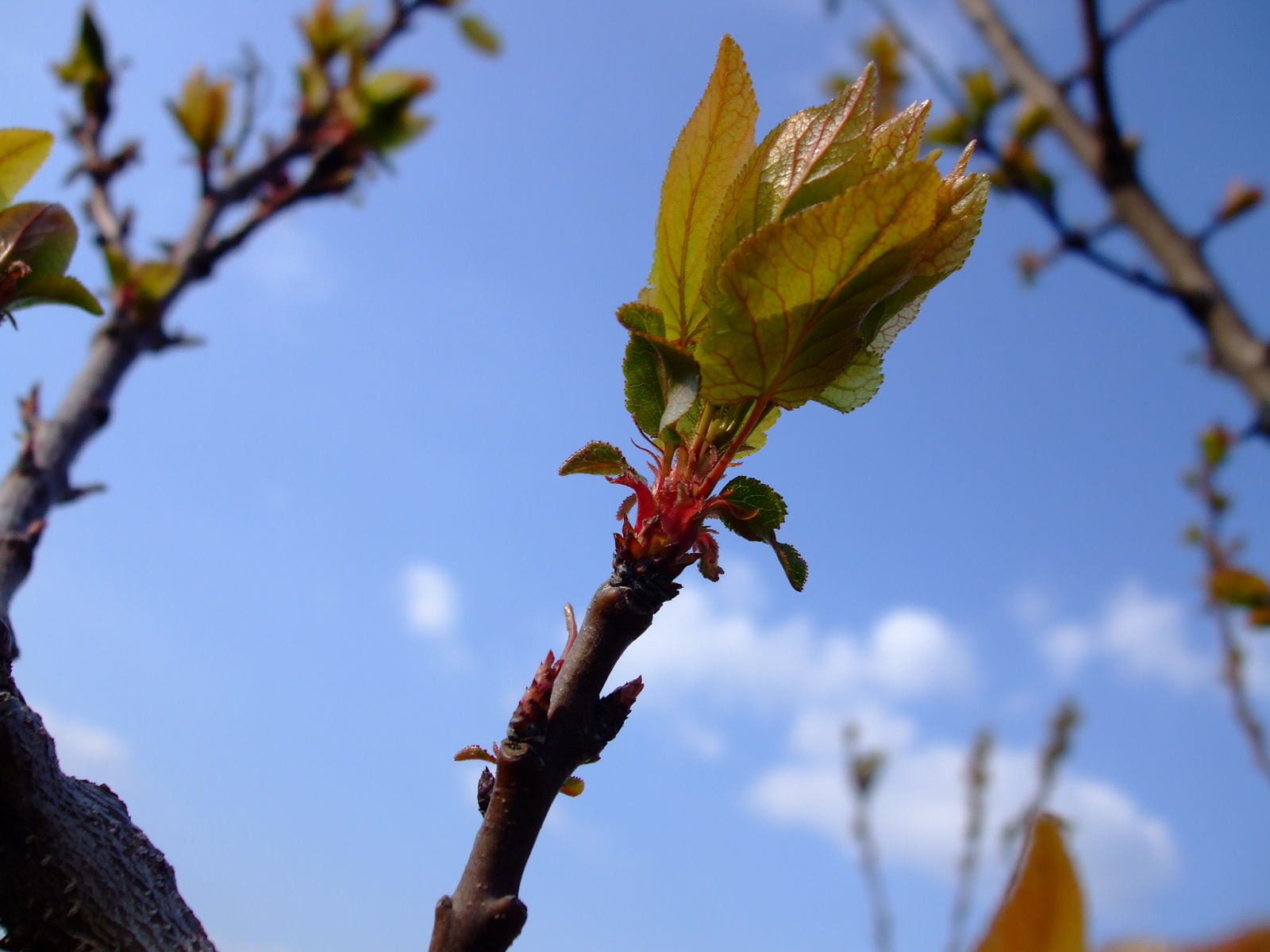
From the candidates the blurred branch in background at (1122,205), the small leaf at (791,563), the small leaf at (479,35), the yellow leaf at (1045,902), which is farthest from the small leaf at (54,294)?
the small leaf at (479,35)

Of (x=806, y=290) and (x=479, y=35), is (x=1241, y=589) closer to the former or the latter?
(x=806, y=290)

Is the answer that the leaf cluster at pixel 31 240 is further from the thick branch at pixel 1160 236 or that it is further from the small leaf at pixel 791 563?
the thick branch at pixel 1160 236

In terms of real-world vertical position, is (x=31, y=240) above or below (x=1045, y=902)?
above

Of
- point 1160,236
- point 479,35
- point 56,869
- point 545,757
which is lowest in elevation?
point 56,869

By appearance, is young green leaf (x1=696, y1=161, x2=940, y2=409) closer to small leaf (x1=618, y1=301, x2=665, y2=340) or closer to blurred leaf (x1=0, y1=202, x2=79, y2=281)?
small leaf (x1=618, y1=301, x2=665, y2=340)

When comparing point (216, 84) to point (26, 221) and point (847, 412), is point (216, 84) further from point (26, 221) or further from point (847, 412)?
point (847, 412)

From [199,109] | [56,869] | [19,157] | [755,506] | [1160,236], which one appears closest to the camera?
[56,869]

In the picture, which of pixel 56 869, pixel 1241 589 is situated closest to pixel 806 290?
pixel 56 869

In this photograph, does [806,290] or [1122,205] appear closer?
[806,290]
